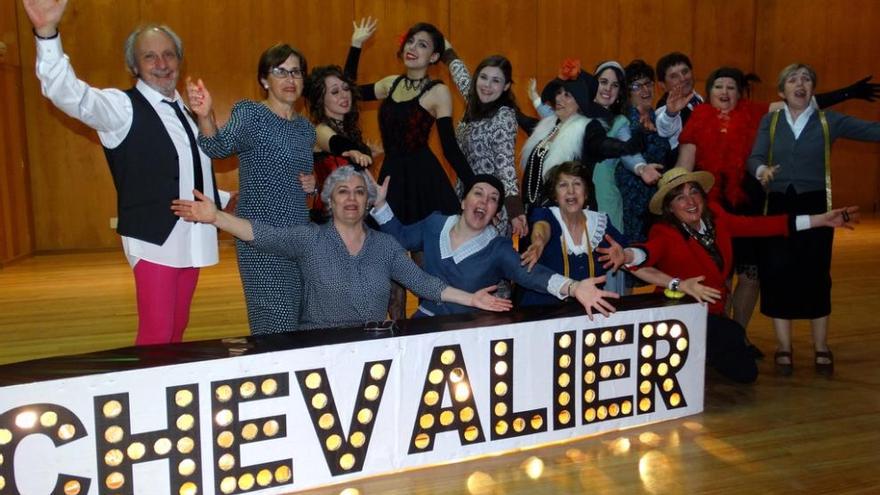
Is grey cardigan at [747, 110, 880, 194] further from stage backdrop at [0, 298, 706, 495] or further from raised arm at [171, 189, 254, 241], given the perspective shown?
raised arm at [171, 189, 254, 241]

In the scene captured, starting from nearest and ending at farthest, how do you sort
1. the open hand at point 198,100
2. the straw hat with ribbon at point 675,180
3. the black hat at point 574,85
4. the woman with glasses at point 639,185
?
1. the open hand at point 198,100
2. the straw hat with ribbon at point 675,180
3. the black hat at point 574,85
4. the woman with glasses at point 639,185

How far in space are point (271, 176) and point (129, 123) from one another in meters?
0.50

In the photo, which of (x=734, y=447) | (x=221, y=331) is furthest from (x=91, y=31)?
(x=734, y=447)

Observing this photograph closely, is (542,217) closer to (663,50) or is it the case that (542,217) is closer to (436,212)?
(436,212)

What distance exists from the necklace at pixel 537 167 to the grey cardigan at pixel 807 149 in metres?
0.97

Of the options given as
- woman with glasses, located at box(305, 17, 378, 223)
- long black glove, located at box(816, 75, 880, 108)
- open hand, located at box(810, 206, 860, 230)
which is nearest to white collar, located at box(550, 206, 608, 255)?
woman with glasses, located at box(305, 17, 378, 223)

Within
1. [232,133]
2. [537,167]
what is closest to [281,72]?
[232,133]

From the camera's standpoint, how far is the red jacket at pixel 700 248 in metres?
3.35

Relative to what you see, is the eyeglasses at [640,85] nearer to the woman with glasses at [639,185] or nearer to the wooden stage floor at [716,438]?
the woman with glasses at [639,185]

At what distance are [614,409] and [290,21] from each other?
6.77m

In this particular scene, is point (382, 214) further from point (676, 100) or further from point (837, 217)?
point (837, 217)

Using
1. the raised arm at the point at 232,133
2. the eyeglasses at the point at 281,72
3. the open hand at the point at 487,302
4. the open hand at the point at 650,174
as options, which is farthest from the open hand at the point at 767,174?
the raised arm at the point at 232,133

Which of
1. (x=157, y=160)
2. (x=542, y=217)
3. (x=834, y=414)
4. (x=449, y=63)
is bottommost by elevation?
(x=834, y=414)

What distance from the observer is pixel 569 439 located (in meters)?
2.75
